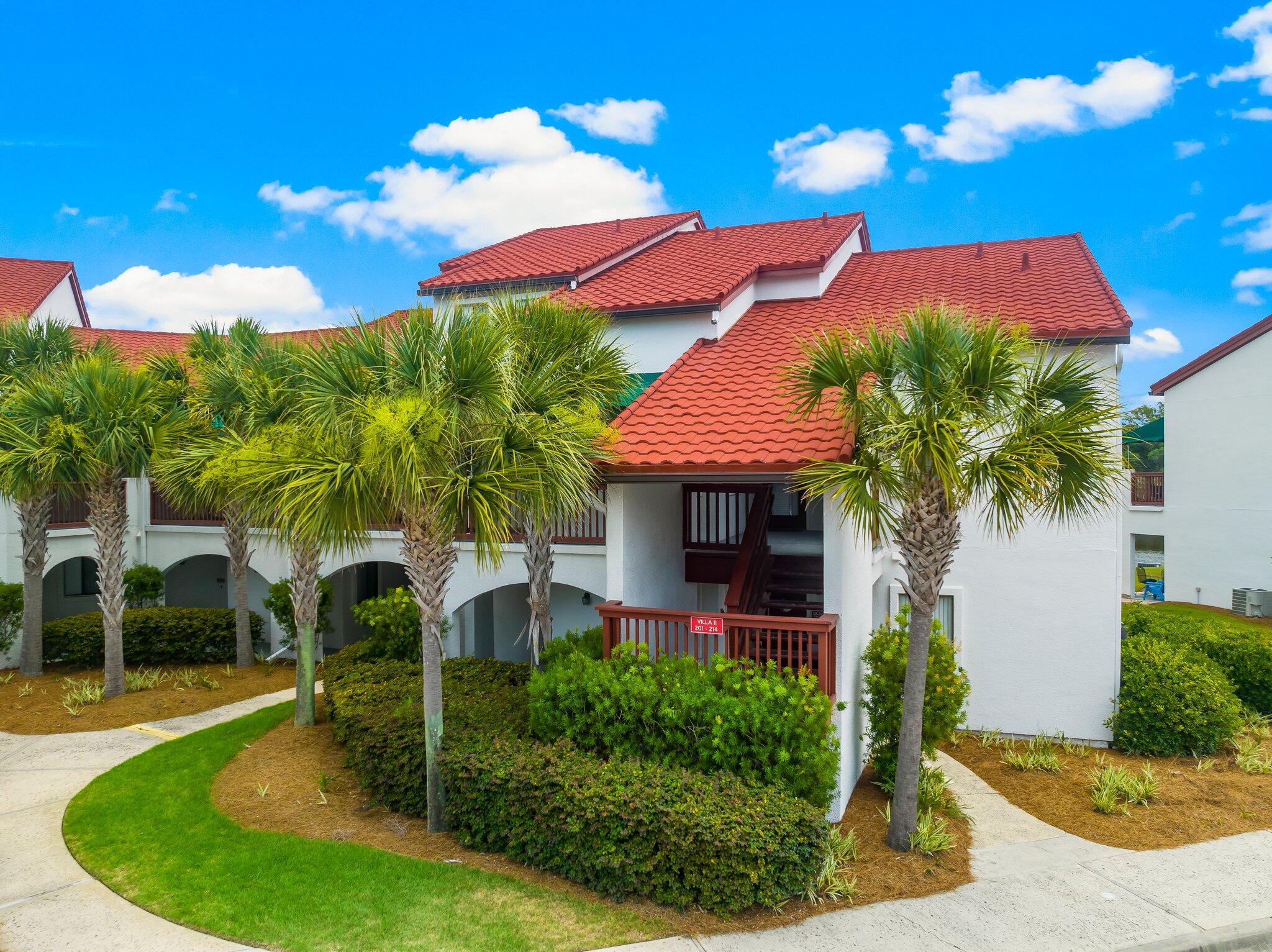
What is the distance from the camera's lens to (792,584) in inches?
452

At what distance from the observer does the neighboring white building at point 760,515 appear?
8.98 m

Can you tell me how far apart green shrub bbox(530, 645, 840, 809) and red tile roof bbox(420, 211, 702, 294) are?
9723 mm

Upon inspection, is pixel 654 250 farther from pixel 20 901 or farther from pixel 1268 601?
pixel 1268 601

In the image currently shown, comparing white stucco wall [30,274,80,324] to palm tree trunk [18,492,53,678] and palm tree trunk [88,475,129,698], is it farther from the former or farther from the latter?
palm tree trunk [88,475,129,698]

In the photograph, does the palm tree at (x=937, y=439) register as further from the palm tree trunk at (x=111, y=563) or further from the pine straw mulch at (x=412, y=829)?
the palm tree trunk at (x=111, y=563)

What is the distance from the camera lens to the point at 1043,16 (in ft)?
47.2

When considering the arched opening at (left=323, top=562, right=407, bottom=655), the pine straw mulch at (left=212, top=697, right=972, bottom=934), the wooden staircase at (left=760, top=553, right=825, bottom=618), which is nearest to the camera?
the pine straw mulch at (left=212, top=697, right=972, bottom=934)

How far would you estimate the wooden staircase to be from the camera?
36.5 feet

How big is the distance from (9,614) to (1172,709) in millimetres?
22185

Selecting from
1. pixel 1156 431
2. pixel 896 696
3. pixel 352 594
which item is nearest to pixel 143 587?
pixel 352 594

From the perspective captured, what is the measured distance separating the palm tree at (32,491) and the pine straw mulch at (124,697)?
888 millimetres

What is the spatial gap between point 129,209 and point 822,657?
29147 mm

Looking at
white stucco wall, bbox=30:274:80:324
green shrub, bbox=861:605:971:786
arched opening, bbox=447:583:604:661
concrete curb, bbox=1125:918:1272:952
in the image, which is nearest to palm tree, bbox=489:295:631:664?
green shrub, bbox=861:605:971:786

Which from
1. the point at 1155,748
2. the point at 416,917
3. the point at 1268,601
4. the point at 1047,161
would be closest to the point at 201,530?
the point at 416,917
